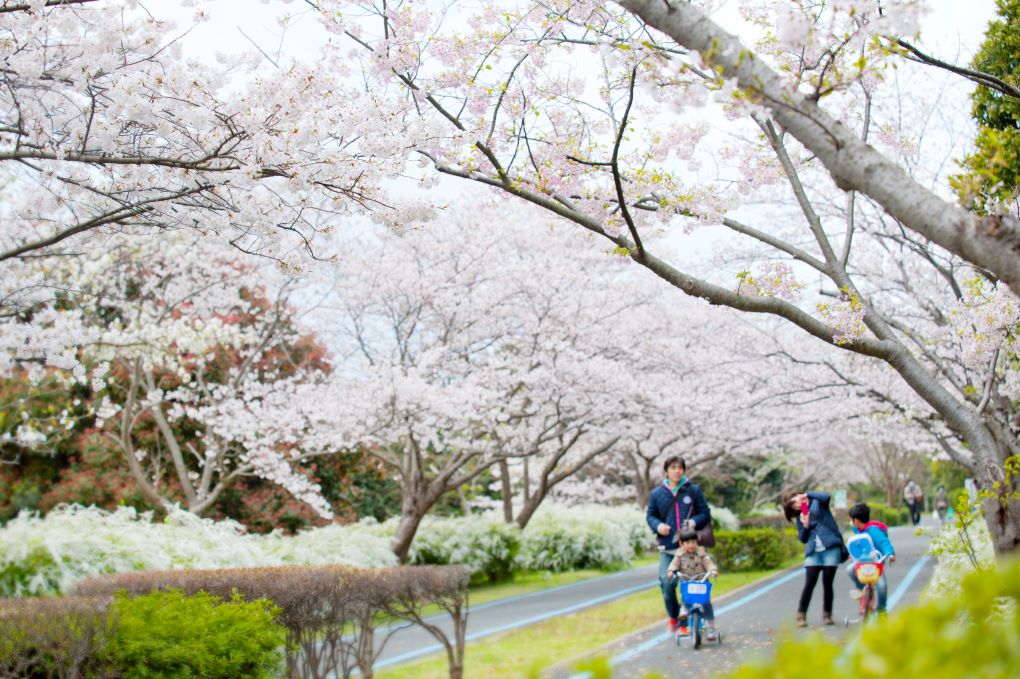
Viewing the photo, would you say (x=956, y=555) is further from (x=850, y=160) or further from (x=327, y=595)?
(x=850, y=160)

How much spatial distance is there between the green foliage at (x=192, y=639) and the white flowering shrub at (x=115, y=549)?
563 cm

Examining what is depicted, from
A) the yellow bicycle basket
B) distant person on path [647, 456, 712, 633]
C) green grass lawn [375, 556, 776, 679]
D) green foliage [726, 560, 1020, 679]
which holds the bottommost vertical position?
green grass lawn [375, 556, 776, 679]

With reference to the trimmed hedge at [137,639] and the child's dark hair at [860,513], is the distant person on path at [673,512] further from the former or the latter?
the trimmed hedge at [137,639]

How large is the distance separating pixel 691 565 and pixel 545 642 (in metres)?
2.48

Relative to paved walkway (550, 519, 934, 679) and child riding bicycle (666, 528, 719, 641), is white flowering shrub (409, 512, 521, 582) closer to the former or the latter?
paved walkway (550, 519, 934, 679)

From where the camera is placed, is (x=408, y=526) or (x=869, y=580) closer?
(x=869, y=580)

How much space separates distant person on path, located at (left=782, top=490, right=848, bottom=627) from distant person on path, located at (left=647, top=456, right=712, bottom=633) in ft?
4.38

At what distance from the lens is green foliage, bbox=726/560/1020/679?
52.8 inches

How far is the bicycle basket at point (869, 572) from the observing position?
9.47 metres

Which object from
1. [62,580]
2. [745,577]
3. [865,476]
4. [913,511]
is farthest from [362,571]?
[865,476]

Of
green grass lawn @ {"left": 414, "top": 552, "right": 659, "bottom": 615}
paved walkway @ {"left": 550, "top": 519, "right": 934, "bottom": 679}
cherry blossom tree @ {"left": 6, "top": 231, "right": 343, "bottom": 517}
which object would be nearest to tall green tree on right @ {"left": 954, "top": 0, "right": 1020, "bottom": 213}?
paved walkway @ {"left": 550, "top": 519, "right": 934, "bottom": 679}

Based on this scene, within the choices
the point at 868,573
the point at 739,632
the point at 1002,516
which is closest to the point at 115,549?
the point at 739,632

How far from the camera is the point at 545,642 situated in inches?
436

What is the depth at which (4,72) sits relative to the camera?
5.30 metres
